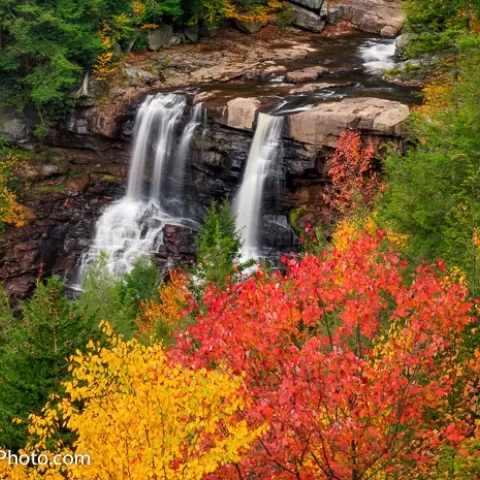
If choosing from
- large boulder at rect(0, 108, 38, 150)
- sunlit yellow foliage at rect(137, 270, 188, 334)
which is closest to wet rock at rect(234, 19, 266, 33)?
large boulder at rect(0, 108, 38, 150)

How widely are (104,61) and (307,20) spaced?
59.3 feet

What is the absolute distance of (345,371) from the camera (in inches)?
331

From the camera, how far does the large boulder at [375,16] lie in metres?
47.3

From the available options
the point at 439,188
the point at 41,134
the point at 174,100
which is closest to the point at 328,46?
the point at 174,100

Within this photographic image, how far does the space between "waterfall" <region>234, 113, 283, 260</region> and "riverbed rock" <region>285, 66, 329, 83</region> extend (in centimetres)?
710

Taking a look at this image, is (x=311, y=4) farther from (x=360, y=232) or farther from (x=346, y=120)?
(x=360, y=232)

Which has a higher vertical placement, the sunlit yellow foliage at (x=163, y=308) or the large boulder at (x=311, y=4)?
the large boulder at (x=311, y=4)

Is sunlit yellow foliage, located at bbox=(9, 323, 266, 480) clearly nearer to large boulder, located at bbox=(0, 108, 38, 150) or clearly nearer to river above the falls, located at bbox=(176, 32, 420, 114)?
river above the falls, located at bbox=(176, 32, 420, 114)

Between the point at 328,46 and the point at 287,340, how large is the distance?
38.0m

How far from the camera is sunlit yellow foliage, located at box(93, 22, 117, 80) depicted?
3806cm

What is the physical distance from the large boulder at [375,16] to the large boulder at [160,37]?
15051 mm

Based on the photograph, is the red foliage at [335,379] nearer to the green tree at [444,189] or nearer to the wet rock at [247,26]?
the green tree at [444,189]

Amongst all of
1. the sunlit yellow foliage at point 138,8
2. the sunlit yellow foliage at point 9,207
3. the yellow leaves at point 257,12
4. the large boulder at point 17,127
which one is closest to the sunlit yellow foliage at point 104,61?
the sunlit yellow foliage at point 138,8

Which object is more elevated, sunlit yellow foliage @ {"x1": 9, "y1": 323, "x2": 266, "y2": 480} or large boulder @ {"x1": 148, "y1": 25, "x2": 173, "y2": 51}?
large boulder @ {"x1": 148, "y1": 25, "x2": 173, "y2": 51}
